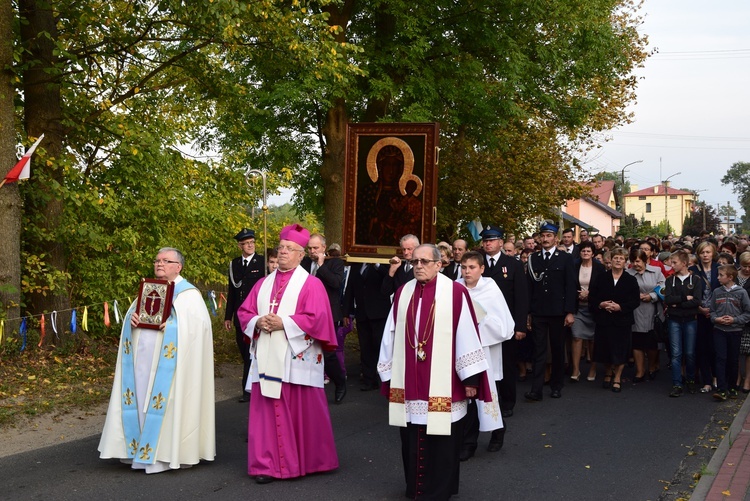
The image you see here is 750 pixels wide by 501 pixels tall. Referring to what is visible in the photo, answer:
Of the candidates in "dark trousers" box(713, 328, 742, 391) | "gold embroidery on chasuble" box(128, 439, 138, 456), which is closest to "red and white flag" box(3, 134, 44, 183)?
"gold embroidery on chasuble" box(128, 439, 138, 456)

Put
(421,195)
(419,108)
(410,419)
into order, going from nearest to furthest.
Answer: (410,419), (421,195), (419,108)

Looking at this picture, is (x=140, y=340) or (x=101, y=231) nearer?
(x=140, y=340)

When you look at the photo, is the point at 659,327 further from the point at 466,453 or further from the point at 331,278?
the point at 466,453

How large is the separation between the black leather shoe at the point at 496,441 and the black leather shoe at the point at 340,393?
2.91 m

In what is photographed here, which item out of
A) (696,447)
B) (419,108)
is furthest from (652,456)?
(419,108)

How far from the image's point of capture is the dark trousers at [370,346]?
40.2 ft

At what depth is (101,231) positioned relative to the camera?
1423cm

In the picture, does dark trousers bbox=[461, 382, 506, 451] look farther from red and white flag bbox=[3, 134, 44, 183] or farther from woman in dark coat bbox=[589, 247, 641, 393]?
red and white flag bbox=[3, 134, 44, 183]

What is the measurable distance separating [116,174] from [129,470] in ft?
23.6

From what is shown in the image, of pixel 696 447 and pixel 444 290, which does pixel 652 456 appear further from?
pixel 444 290

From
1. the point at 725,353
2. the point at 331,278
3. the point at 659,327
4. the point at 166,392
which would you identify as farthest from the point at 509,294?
the point at 166,392

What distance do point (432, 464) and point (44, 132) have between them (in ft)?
28.9

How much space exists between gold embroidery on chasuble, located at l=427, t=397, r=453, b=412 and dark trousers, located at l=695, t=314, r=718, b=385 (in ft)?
20.6

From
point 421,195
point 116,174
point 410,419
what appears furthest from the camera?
point 116,174
